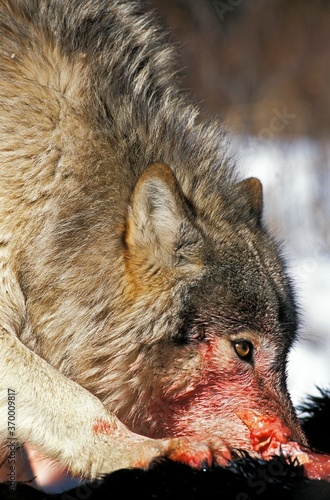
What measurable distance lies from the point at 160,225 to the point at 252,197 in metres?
0.92

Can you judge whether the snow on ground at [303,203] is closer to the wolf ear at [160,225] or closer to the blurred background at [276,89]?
the blurred background at [276,89]

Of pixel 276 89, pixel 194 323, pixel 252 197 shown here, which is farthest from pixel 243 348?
pixel 276 89

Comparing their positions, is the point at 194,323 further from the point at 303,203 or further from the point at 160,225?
the point at 303,203

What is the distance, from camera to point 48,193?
3723 mm

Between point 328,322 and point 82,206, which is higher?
point 328,322

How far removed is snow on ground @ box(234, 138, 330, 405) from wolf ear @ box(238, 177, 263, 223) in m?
3.69

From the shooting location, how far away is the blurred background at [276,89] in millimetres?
9461

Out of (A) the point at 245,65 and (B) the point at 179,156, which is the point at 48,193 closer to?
(B) the point at 179,156

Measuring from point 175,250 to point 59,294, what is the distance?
56cm

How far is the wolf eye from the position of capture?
146 inches

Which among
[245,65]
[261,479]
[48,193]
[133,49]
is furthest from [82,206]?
[245,65]

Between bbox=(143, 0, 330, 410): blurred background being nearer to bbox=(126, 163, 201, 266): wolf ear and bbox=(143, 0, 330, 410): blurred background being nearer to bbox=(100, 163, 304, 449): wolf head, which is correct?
bbox=(100, 163, 304, 449): wolf head

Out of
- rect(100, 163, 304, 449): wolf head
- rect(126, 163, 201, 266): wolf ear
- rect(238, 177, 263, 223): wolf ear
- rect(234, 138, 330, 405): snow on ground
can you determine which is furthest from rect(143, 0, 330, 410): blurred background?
rect(126, 163, 201, 266): wolf ear

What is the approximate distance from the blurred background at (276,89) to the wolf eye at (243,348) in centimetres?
531
